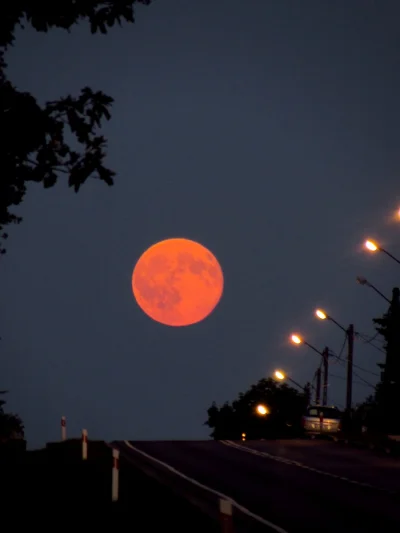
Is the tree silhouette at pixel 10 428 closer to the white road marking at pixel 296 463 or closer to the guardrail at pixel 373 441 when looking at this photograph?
the white road marking at pixel 296 463

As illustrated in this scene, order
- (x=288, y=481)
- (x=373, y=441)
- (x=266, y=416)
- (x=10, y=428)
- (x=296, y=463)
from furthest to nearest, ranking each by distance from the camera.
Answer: (x=266, y=416) → (x=373, y=441) → (x=10, y=428) → (x=296, y=463) → (x=288, y=481)

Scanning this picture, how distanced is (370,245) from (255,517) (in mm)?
22151

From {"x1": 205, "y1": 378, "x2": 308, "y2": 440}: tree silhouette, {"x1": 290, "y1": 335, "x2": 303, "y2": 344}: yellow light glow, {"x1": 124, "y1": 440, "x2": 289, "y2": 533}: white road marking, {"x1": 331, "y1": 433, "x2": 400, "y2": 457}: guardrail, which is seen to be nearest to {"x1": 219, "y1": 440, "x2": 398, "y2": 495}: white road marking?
{"x1": 124, "y1": 440, "x2": 289, "y2": 533}: white road marking

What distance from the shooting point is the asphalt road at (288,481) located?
19.7 m

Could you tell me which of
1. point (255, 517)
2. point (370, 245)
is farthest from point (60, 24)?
point (370, 245)

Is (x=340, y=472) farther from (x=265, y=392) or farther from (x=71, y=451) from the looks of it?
(x=265, y=392)

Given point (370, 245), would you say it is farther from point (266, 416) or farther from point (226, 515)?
point (266, 416)

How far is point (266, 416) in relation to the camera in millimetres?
111000

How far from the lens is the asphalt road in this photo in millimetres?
19672

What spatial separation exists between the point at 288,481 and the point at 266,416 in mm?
83921

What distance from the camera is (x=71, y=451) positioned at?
112ft

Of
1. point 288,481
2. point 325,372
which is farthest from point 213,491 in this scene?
point 325,372

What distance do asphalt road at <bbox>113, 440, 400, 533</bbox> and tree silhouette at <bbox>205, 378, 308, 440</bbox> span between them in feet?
196

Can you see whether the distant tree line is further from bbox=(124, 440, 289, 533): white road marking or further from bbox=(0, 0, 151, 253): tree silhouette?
bbox=(0, 0, 151, 253): tree silhouette
